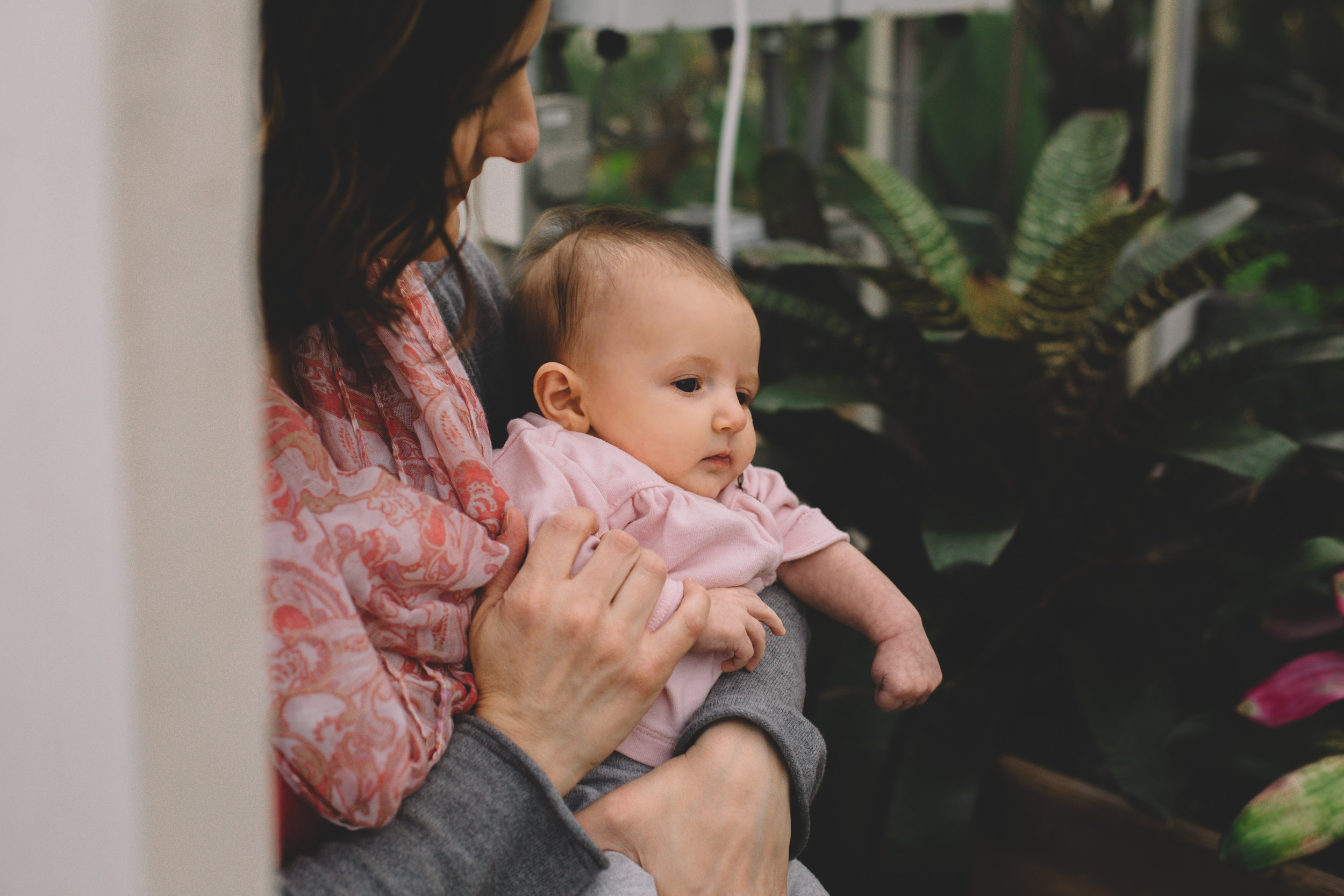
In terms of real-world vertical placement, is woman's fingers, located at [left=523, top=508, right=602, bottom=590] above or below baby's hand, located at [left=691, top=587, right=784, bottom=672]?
above

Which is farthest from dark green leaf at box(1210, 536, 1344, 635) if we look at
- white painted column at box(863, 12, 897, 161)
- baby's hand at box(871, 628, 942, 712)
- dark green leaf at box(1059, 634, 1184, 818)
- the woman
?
white painted column at box(863, 12, 897, 161)

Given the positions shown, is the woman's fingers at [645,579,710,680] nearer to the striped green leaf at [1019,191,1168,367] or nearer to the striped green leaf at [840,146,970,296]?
the striped green leaf at [1019,191,1168,367]

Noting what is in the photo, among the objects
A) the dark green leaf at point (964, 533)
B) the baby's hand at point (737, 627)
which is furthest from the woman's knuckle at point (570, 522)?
the dark green leaf at point (964, 533)

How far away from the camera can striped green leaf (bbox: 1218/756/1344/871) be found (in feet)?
3.26

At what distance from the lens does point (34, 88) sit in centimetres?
25

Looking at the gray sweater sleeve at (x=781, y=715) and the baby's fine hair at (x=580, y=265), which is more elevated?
the baby's fine hair at (x=580, y=265)

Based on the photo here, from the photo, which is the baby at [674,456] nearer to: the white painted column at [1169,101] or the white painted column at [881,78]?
the white painted column at [1169,101]

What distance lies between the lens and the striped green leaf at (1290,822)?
0.99 meters

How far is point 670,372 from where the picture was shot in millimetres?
831

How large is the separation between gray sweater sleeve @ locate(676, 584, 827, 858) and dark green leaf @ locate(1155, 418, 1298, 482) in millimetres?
718

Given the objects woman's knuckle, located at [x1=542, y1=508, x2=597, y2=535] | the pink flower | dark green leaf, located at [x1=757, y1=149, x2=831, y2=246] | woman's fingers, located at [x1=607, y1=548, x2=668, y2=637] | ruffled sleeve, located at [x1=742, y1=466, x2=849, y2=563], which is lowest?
the pink flower

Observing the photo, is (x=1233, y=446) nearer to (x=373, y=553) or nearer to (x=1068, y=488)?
(x=1068, y=488)

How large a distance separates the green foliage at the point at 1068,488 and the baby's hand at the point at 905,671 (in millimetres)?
380

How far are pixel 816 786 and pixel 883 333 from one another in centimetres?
86
